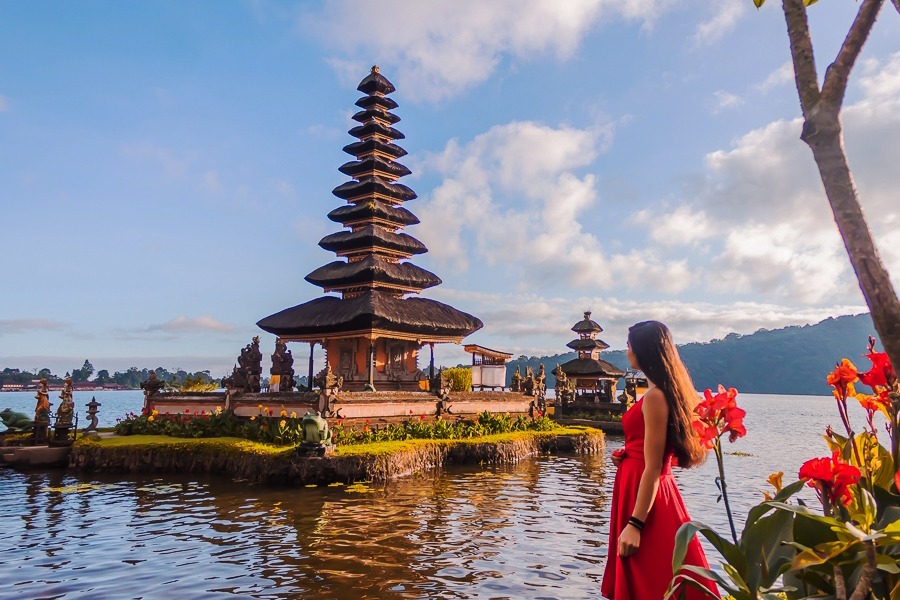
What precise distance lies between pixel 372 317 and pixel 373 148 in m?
12.2

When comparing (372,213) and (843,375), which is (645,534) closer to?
(843,375)

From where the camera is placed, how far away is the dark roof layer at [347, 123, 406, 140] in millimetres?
31750

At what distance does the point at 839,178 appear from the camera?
2.46 meters

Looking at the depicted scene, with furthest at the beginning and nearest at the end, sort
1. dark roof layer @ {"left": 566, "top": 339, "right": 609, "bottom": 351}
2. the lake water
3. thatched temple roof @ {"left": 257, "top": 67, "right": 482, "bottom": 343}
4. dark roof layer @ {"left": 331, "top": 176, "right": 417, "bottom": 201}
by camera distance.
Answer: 1. dark roof layer @ {"left": 566, "top": 339, "right": 609, "bottom": 351}
2. dark roof layer @ {"left": 331, "top": 176, "right": 417, "bottom": 201}
3. thatched temple roof @ {"left": 257, "top": 67, "right": 482, "bottom": 343}
4. the lake water

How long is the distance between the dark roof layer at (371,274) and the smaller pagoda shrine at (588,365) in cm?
1791

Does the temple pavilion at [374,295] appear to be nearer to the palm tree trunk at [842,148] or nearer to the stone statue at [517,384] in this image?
the stone statue at [517,384]

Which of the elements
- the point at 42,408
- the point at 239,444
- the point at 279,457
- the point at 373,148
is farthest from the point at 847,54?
the point at 373,148

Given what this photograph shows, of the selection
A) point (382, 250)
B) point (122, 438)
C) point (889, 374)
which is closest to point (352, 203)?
point (382, 250)

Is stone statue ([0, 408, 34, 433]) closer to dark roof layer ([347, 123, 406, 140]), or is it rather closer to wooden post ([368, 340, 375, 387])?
wooden post ([368, 340, 375, 387])

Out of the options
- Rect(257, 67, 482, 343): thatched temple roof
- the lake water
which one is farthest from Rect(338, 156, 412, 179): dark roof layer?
the lake water

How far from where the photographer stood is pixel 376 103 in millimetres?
32250

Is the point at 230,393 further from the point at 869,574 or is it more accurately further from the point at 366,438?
the point at 869,574

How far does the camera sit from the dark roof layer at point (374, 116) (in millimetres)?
32188

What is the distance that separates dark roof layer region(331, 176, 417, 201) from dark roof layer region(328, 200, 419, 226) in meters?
0.58
